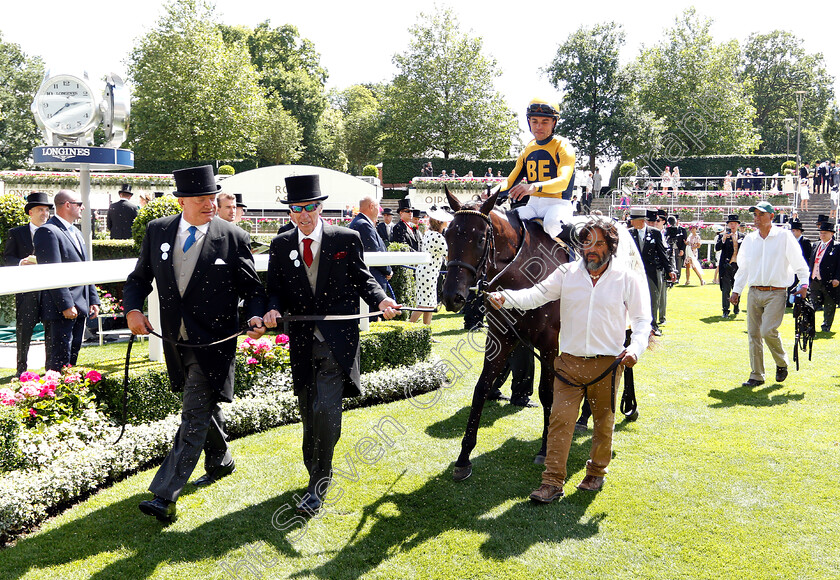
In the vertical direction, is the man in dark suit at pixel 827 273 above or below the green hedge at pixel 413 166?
below

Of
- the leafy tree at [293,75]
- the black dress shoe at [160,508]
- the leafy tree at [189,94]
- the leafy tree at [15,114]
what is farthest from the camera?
the leafy tree at [293,75]

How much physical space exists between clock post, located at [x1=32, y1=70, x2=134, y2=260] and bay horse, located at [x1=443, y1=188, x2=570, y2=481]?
7.33 meters

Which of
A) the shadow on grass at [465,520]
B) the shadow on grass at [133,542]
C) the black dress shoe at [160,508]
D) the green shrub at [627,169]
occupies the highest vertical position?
the green shrub at [627,169]

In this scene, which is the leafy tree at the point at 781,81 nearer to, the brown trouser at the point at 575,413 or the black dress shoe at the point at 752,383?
the black dress shoe at the point at 752,383

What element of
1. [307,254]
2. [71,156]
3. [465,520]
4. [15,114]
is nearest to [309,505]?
[465,520]

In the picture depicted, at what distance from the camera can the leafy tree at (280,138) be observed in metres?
50.3

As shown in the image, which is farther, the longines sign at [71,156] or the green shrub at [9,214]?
the green shrub at [9,214]

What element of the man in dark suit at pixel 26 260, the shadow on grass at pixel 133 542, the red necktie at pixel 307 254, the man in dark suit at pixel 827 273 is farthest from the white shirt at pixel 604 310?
the man in dark suit at pixel 827 273

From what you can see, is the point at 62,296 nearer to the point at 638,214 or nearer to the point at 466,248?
the point at 466,248

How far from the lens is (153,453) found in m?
5.12

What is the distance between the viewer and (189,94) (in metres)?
40.8

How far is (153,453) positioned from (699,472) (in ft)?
13.7

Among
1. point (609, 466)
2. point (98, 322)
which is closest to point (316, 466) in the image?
point (609, 466)

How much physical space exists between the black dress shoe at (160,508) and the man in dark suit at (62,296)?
3.31 m
